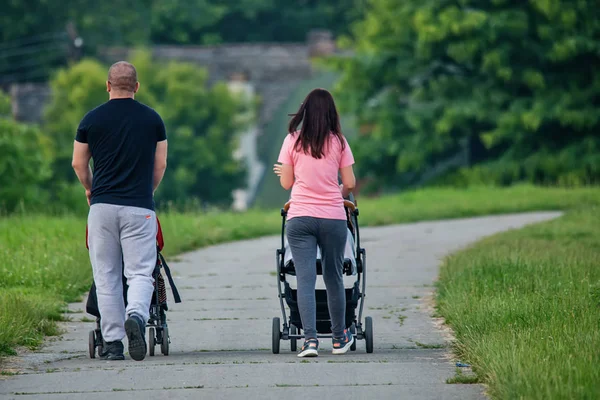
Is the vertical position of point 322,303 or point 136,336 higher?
point 322,303

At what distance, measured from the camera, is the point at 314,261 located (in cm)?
860

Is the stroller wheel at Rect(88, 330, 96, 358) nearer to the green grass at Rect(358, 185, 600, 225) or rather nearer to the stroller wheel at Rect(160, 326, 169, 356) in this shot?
the stroller wheel at Rect(160, 326, 169, 356)

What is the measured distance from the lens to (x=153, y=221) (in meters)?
8.52

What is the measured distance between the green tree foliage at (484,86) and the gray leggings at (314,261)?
25348 millimetres

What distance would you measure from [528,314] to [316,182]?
168 cm

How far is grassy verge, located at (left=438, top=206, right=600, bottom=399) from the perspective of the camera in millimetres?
6543

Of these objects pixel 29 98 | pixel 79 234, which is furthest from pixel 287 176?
pixel 29 98

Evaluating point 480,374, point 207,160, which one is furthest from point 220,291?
point 207,160

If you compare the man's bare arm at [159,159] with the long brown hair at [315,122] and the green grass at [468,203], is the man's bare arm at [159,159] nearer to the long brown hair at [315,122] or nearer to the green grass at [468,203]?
the long brown hair at [315,122]

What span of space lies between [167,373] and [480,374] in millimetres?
1743

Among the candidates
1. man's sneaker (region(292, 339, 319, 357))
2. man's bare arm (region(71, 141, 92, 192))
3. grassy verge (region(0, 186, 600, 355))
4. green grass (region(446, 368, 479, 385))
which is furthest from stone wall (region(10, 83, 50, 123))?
green grass (region(446, 368, 479, 385))

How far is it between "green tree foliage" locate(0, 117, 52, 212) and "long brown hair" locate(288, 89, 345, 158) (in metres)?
20.8

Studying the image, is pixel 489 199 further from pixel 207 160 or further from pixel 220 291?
pixel 207 160

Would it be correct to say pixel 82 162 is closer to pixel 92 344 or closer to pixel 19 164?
pixel 92 344
